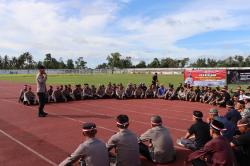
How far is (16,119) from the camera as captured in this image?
13883 mm

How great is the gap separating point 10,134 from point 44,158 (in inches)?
125

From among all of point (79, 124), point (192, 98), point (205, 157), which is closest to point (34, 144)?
point (79, 124)

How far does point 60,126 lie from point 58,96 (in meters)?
7.72

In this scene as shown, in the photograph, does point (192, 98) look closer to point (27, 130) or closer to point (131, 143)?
point (27, 130)

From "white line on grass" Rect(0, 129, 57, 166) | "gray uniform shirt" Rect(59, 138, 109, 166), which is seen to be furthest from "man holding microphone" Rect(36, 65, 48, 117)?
"gray uniform shirt" Rect(59, 138, 109, 166)

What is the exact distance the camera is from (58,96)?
1984 centimetres

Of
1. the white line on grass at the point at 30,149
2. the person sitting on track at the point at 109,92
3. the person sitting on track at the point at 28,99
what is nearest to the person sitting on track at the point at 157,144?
the white line on grass at the point at 30,149

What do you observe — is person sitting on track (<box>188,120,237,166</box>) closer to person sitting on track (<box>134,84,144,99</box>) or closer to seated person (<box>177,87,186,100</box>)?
seated person (<box>177,87,186,100</box>)

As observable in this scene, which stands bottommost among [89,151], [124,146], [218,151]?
[124,146]

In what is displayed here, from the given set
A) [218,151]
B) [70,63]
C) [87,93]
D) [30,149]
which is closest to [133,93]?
[87,93]

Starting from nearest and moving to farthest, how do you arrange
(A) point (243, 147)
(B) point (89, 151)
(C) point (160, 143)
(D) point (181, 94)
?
(B) point (89, 151) → (A) point (243, 147) → (C) point (160, 143) → (D) point (181, 94)

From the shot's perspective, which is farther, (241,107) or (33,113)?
(33,113)

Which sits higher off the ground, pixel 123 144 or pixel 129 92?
pixel 123 144

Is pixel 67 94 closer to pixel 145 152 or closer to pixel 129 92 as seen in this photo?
pixel 129 92
